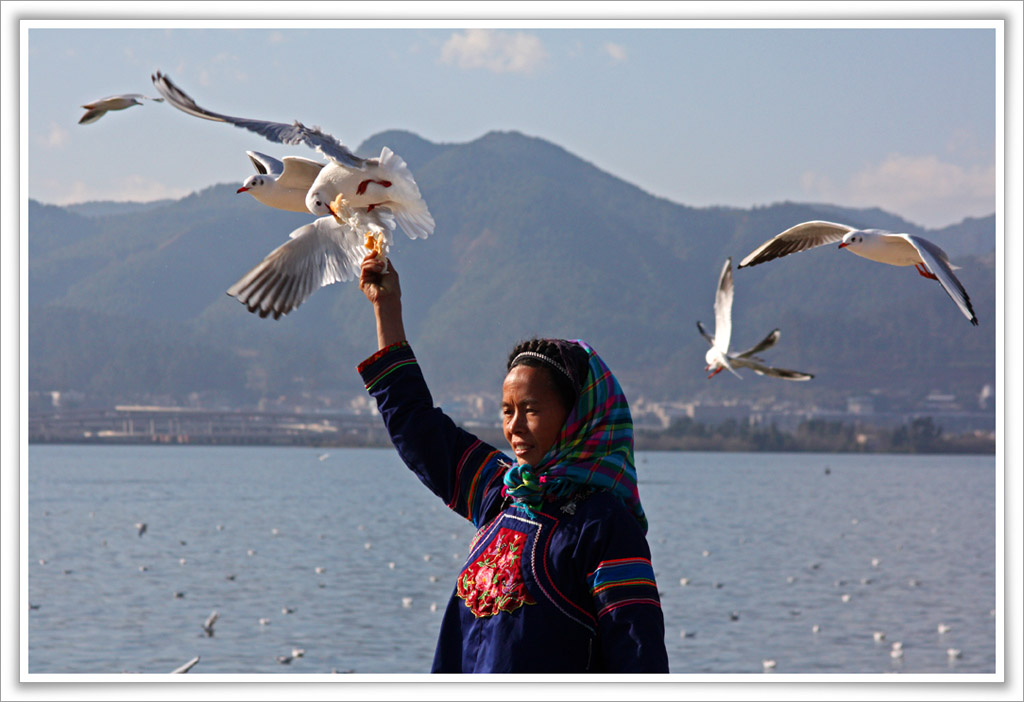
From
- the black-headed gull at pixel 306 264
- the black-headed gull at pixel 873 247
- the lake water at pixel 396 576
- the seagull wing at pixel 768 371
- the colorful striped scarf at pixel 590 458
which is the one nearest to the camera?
the colorful striped scarf at pixel 590 458

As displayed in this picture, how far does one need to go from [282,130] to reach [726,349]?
370 cm

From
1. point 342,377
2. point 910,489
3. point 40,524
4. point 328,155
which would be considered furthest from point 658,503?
point 328,155

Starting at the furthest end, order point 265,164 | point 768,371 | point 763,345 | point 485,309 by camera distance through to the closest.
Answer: point 485,309, point 763,345, point 768,371, point 265,164

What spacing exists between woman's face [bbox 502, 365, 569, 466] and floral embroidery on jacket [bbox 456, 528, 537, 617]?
175 mm

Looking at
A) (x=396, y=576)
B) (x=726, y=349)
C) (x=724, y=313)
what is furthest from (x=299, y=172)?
(x=396, y=576)

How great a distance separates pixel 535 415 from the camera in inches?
103

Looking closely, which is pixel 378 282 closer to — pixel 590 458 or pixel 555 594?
pixel 590 458

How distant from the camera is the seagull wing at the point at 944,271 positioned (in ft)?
10.0

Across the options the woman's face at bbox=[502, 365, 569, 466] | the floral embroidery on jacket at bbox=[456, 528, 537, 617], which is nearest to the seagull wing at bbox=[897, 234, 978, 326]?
the woman's face at bbox=[502, 365, 569, 466]

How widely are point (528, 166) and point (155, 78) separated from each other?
118 metres

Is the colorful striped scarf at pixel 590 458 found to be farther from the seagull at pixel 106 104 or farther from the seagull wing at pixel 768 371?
the seagull wing at pixel 768 371

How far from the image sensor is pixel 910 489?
58.3 meters

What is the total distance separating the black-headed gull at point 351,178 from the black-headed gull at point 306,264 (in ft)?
0.21

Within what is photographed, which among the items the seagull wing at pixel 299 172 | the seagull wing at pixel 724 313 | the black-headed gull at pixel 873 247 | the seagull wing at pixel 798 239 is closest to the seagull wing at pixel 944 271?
the black-headed gull at pixel 873 247
